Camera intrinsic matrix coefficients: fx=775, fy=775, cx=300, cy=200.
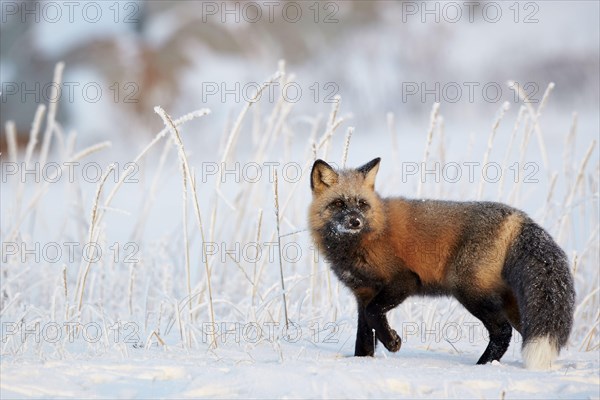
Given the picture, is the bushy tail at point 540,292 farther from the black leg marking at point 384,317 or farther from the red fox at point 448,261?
the black leg marking at point 384,317

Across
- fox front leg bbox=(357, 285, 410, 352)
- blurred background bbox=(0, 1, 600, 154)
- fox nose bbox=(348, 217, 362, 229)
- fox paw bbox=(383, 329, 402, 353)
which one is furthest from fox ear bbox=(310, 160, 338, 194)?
blurred background bbox=(0, 1, 600, 154)

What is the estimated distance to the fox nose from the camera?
460 centimetres

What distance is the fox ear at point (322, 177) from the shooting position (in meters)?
4.92

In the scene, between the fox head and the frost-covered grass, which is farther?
the fox head

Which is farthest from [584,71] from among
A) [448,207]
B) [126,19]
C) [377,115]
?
[448,207]

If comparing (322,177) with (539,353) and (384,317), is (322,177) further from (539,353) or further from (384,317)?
(539,353)

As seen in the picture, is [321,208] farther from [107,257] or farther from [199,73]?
[199,73]

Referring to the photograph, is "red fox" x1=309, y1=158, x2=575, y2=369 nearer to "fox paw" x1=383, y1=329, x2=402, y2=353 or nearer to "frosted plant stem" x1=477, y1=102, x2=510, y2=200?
"fox paw" x1=383, y1=329, x2=402, y2=353

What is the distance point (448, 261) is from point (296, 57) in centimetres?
1160

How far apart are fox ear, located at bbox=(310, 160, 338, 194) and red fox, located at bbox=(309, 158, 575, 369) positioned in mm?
27

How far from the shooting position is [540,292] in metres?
4.19

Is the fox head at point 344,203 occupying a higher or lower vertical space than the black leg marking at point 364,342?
higher

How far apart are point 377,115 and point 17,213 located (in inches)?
345

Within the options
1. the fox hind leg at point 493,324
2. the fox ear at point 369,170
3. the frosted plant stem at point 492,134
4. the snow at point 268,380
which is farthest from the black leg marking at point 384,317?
the frosted plant stem at point 492,134
